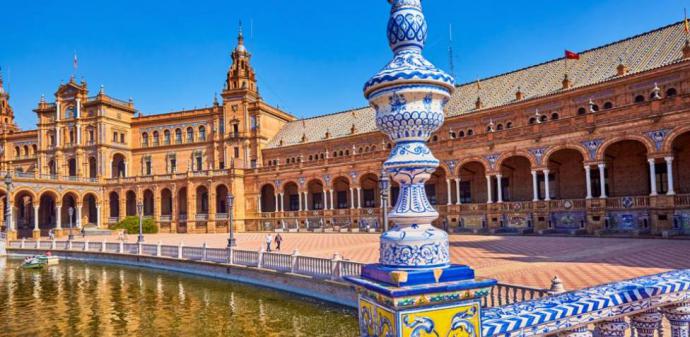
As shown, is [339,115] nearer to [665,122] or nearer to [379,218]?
[379,218]

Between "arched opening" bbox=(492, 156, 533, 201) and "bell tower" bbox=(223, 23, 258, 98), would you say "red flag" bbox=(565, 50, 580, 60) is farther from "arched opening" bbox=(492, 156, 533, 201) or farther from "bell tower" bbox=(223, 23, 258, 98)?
"bell tower" bbox=(223, 23, 258, 98)

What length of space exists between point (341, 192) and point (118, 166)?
34.1m

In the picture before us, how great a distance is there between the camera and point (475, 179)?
3762cm

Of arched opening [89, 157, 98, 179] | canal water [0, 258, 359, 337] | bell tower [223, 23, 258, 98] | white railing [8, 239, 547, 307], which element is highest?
bell tower [223, 23, 258, 98]

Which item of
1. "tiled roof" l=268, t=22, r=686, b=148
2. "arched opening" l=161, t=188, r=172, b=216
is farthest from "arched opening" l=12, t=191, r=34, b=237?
"tiled roof" l=268, t=22, r=686, b=148

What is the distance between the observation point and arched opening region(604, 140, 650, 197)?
2897cm

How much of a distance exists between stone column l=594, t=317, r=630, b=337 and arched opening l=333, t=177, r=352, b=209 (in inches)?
1691

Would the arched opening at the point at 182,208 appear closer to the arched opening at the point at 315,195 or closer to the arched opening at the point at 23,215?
the arched opening at the point at 315,195

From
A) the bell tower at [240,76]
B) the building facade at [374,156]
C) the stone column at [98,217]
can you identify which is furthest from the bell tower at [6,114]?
the bell tower at [240,76]

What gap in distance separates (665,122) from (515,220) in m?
10.7

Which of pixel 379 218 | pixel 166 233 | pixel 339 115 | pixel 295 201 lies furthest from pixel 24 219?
pixel 379 218

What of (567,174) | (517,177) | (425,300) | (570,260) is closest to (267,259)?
(570,260)

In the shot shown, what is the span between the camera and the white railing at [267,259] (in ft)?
29.4

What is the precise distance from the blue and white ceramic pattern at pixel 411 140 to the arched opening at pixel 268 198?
50.8 metres
